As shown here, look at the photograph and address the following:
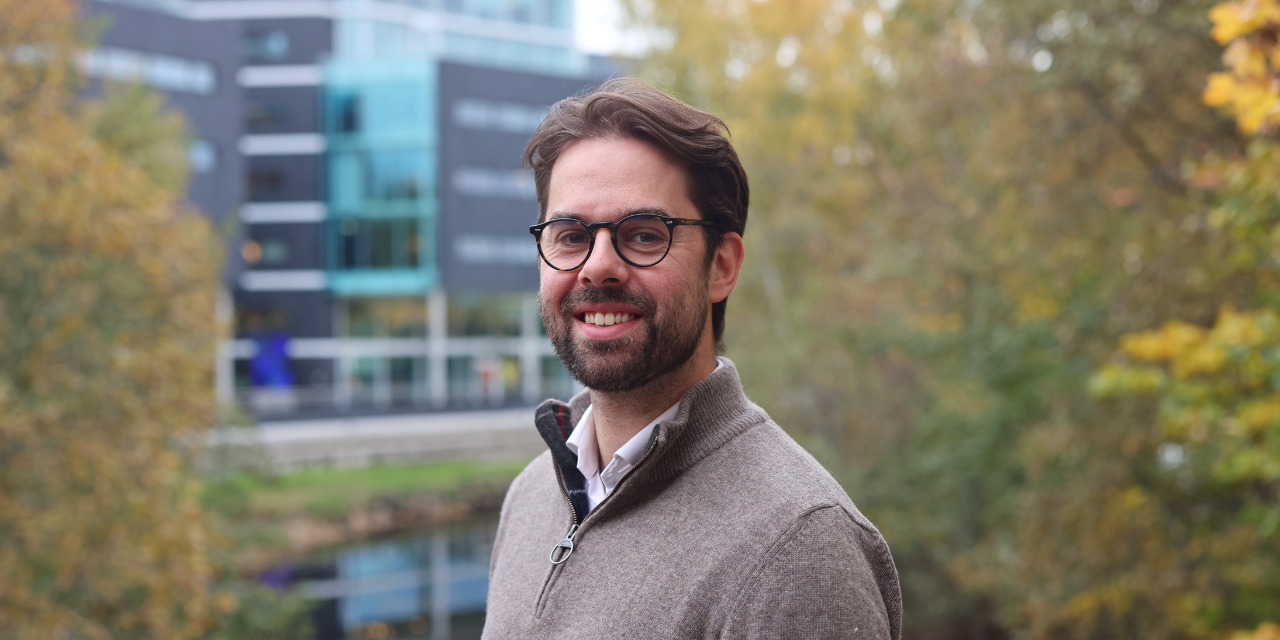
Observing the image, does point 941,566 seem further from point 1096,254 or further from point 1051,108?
point 1051,108

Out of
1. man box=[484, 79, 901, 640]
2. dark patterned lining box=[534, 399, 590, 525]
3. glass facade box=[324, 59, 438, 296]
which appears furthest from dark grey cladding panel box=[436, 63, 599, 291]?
man box=[484, 79, 901, 640]

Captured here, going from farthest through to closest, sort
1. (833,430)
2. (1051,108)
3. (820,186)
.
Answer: (820,186), (833,430), (1051,108)

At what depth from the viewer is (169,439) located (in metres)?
9.74

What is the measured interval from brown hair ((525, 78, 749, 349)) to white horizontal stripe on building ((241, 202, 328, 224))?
1492 inches

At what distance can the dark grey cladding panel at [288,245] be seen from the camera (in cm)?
3728

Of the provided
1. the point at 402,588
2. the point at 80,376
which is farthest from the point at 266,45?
the point at 80,376

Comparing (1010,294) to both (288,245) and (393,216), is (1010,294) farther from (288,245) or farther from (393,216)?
(288,245)

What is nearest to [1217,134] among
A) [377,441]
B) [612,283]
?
[612,283]

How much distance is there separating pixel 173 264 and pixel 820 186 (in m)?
10.7

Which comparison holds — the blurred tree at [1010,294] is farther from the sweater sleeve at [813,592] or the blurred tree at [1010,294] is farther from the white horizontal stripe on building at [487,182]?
the white horizontal stripe on building at [487,182]

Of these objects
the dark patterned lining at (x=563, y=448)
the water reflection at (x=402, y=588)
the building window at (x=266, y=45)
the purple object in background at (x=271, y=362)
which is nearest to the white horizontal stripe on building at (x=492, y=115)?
the building window at (x=266, y=45)

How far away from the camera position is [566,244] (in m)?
1.77

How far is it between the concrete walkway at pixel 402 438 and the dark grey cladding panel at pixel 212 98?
325 inches

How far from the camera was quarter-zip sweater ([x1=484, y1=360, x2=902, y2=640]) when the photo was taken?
4.56 ft
